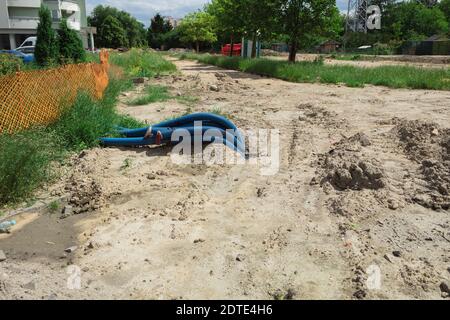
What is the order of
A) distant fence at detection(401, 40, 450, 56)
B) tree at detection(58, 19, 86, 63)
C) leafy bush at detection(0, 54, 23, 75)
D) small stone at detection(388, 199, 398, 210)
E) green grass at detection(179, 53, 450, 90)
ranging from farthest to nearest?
distant fence at detection(401, 40, 450, 56)
tree at detection(58, 19, 86, 63)
green grass at detection(179, 53, 450, 90)
leafy bush at detection(0, 54, 23, 75)
small stone at detection(388, 199, 398, 210)

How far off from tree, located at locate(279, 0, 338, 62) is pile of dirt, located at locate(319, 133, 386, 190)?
18.0 metres

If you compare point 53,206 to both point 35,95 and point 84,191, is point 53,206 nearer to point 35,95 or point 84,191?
point 84,191

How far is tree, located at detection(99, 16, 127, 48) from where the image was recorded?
64250mm

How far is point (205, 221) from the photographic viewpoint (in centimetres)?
430

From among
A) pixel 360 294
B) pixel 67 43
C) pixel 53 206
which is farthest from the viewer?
pixel 67 43

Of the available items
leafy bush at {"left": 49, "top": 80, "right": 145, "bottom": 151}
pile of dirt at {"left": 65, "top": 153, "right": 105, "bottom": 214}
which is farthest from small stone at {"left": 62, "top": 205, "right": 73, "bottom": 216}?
leafy bush at {"left": 49, "top": 80, "right": 145, "bottom": 151}

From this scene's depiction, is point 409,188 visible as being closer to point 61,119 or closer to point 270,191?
point 270,191

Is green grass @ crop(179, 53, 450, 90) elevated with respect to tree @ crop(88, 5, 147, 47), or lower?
lower

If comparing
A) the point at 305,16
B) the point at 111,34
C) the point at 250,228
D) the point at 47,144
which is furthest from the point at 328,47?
the point at 250,228

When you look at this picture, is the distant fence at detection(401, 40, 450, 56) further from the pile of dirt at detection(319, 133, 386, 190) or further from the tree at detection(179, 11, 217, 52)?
the pile of dirt at detection(319, 133, 386, 190)

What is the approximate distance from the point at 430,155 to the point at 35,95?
Answer: 6.22 metres

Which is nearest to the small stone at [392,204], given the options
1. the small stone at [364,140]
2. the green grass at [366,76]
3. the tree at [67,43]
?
the small stone at [364,140]

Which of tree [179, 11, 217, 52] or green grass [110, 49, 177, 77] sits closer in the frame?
green grass [110, 49, 177, 77]

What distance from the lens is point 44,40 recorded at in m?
15.4
